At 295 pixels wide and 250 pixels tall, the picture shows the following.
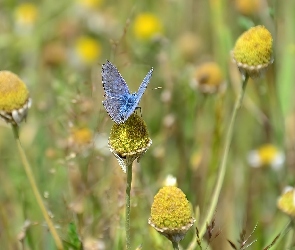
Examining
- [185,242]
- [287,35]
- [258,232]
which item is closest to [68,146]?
[185,242]

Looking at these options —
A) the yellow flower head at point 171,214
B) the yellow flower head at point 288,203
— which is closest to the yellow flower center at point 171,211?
the yellow flower head at point 171,214

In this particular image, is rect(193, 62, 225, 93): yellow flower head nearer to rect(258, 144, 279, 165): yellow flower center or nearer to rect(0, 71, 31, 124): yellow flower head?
rect(258, 144, 279, 165): yellow flower center

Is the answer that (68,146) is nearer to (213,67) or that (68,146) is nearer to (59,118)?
(59,118)

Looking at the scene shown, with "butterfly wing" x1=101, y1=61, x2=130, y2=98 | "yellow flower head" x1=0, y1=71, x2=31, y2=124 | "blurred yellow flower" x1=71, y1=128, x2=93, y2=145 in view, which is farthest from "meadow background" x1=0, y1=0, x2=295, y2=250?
"yellow flower head" x1=0, y1=71, x2=31, y2=124

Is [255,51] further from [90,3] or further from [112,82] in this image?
[90,3]

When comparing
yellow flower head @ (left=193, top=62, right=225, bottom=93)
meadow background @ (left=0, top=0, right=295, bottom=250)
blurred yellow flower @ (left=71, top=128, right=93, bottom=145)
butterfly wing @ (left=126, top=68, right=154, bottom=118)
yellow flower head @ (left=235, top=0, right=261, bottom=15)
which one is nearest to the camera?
butterfly wing @ (left=126, top=68, right=154, bottom=118)

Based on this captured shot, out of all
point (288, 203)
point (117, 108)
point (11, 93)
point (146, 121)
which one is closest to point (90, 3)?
point (146, 121)
